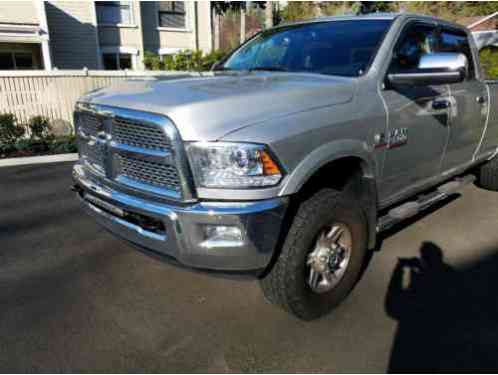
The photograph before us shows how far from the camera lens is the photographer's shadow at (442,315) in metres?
2.22

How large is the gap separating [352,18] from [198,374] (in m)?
3.01

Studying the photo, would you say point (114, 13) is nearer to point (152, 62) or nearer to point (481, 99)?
point (152, 62)

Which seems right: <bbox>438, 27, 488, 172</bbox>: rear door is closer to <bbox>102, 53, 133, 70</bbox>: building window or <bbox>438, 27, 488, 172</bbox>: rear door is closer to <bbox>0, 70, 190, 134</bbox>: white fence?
<bbox>0, 70, 190, 134</bbox>: white fence

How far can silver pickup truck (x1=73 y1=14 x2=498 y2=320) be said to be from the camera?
6.56 ft

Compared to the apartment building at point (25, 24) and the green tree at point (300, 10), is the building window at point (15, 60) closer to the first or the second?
the apartment building at point (25, 24)

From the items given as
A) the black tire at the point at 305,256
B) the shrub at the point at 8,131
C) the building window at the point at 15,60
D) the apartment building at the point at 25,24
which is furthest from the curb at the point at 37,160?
the building window at the point at 15,60

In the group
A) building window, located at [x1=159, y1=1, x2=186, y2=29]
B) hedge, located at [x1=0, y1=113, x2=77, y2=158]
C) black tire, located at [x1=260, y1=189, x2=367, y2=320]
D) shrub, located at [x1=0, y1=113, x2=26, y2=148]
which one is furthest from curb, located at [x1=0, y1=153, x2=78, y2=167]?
building window, located at [x1=159, y1=1, x2=186, y2=29]

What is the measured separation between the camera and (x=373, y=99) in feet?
8.62

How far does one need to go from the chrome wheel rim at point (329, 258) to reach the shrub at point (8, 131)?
24.7ft

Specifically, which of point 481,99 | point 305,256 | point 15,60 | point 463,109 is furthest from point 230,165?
point 15,60

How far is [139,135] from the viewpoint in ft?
7.16

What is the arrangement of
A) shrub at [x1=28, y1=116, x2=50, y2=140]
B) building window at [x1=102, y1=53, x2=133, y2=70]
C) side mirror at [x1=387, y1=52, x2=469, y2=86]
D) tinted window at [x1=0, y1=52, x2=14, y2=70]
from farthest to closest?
building window at [x1=102, y1=53, x2=133, y2=70] < tinted window at [x1=0, y1=52, x2=14, y2=70] < shrub at [x1=28, y1=116, x2=50, y2=140] < side mirror at [x1=387, y1=52, x2=469, y2=86]

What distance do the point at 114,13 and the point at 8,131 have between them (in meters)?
9.23

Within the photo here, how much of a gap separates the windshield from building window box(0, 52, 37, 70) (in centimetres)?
1432
